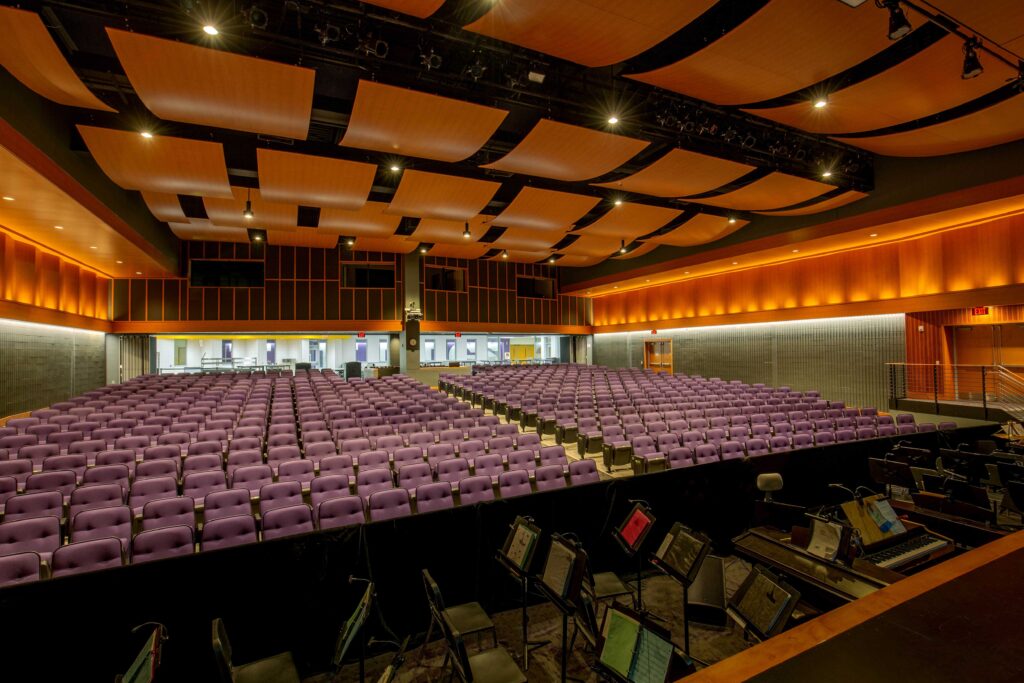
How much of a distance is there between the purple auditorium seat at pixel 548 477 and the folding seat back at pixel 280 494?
2.52m

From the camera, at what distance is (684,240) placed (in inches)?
622

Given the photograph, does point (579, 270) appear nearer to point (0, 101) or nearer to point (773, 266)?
point (773, 266)

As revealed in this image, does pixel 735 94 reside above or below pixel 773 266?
above

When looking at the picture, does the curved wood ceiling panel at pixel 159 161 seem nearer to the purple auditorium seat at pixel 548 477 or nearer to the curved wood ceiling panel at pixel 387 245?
the curved wood ceiling panel at pixel 387 245

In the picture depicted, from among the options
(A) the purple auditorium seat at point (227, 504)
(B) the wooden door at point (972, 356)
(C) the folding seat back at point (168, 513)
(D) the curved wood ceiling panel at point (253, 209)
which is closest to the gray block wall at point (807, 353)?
(B) the wooden door at point (972, 356)

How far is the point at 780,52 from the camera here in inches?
238

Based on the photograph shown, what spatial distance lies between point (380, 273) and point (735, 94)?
54.2 feet

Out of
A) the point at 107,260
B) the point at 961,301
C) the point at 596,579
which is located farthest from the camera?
the point at 107,260

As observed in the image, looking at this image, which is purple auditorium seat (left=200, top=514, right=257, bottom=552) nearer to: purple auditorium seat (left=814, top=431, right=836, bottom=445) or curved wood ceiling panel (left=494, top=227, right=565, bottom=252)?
purple auditorium seat (left=814, top=431, right=836, bottom=445)

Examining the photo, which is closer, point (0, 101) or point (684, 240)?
point (0, 101)

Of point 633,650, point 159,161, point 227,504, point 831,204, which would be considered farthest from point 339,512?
point 831,204

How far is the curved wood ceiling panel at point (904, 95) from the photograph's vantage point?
20.3 feet

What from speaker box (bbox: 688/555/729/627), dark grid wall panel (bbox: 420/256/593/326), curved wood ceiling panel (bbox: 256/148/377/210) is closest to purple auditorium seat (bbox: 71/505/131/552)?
speaker box (bbox: 688/555/729/627)

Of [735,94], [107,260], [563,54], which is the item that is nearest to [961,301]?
[735,94]
